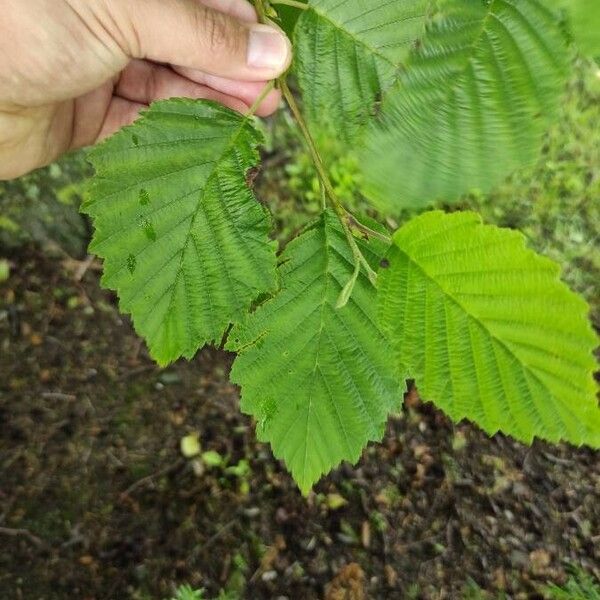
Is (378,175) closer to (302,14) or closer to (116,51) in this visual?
(302,14)

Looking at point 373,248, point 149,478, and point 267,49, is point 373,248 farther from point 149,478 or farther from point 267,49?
point 149,478

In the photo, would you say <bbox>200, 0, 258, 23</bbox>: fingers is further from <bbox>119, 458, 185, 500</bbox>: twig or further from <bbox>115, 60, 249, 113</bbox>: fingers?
<bbox>119, 458, 185, 500</bbox>: twig

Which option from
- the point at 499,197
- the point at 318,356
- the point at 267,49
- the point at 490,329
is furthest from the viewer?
the point at 499,197

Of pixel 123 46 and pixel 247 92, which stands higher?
pixel 123 46

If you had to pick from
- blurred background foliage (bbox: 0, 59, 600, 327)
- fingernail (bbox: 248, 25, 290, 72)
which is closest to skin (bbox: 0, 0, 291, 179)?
fingernail (bbox: 248, 25, 290, 72)

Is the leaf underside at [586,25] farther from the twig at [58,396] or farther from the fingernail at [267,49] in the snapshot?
the twig at [58,396]

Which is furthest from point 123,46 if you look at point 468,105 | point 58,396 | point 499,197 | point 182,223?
point 499,197

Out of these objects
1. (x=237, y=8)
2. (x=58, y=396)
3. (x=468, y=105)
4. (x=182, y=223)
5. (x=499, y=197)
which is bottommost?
(x=58, y=396)

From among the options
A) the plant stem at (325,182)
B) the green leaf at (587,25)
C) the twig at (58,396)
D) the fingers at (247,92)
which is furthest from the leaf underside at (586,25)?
the twig at (58,396)
